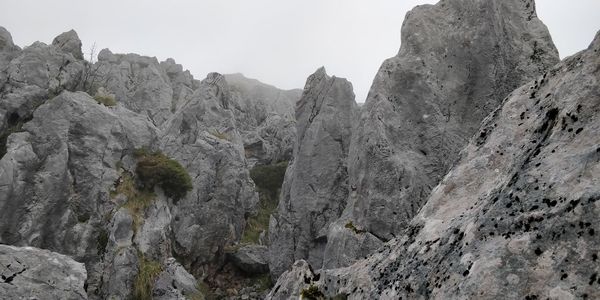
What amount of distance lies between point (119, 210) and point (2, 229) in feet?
21.9

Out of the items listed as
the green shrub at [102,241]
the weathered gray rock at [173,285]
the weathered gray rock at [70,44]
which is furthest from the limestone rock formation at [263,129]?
the weathered gray rock at [173,285]

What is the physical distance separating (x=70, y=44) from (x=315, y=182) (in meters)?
39.5

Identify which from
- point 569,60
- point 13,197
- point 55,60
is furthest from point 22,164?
point 569,60

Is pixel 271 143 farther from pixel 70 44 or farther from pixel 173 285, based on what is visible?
pixel 173 285

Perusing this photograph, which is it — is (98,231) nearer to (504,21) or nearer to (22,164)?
(22,164)

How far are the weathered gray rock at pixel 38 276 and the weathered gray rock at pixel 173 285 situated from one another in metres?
8.46

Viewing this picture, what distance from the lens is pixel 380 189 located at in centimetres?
2661

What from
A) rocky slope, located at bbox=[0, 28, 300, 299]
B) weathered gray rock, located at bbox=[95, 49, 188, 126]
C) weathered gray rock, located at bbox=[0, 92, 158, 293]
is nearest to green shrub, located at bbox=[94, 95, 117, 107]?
rocky slope, located at bbox=[0, 28, 300, 299]

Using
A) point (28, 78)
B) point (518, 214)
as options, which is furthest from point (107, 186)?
point (518, 214)

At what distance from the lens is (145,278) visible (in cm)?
2828

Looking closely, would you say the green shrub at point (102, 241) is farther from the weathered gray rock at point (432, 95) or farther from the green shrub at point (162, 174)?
the weathered gray rock at point (432, 95)

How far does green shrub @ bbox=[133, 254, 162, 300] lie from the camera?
90.6 feet

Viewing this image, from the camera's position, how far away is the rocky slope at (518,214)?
16.3ft

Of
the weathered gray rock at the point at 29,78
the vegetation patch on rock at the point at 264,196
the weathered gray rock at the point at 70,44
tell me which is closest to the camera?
the weathered gray rock at the point at 29,78
